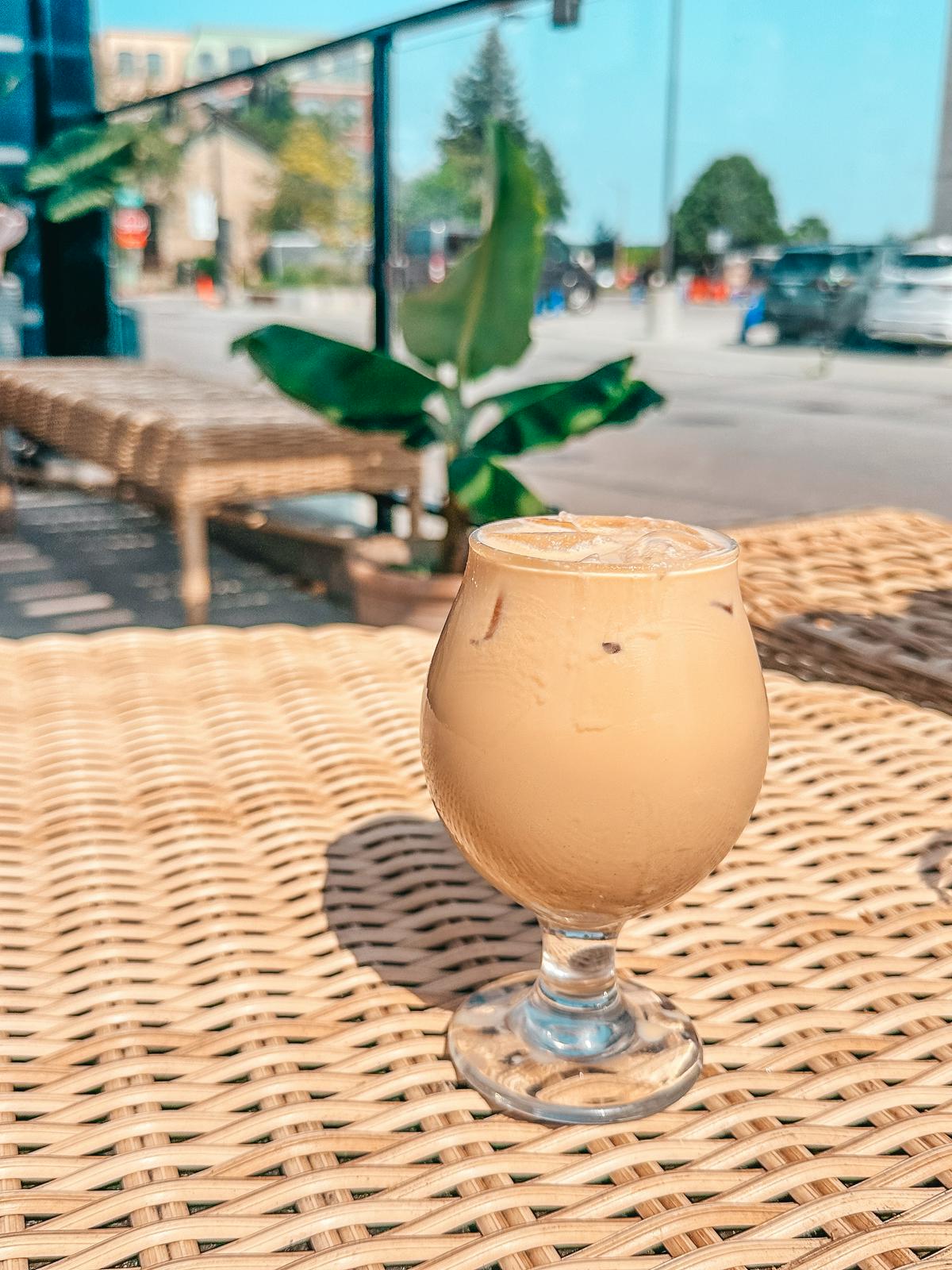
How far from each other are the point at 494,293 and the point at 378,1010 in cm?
181

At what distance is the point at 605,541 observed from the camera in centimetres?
57

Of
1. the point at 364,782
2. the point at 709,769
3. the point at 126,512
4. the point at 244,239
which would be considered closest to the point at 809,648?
the point at 364,782

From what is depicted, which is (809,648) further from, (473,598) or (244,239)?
(244,239)

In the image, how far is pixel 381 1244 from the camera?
1.55ft

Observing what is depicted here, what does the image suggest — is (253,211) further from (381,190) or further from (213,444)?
(213,444)

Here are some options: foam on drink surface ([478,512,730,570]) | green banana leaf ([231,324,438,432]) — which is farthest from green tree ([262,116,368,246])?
foam on drink surface ([478,512,730,570])

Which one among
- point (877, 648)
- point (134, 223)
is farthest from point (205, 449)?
point (134, 223)

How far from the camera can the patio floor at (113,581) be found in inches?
127

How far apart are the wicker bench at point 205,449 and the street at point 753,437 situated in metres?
0.66

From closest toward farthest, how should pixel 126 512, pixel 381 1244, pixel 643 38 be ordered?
pixel 381 1244 → pixel 643 38 → pixel 126 512

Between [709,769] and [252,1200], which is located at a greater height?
[709,769]

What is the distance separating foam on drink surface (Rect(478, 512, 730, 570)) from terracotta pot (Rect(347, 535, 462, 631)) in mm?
1584

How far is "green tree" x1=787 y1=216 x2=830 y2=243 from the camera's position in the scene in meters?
4.61

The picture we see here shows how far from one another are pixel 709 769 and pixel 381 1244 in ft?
0.74
